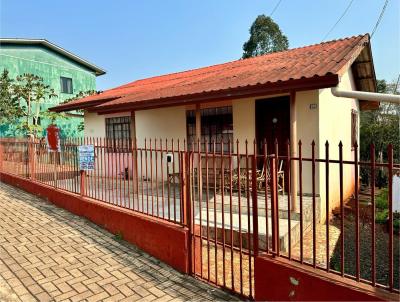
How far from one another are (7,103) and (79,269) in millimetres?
16119

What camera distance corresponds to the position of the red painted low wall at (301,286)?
2.40 meters

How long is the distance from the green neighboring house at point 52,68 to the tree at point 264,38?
1507cm

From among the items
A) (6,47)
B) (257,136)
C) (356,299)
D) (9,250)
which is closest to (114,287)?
(9,250)

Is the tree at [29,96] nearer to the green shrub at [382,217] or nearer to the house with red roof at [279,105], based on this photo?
the house with red roof at [279,105]

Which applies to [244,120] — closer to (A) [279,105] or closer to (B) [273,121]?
(B) [273,121]

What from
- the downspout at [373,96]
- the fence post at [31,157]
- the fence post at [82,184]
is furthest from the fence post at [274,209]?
the fence post at [31,157]

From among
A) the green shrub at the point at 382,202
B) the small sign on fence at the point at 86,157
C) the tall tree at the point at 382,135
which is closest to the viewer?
the small sign on fence at the point at 86,157

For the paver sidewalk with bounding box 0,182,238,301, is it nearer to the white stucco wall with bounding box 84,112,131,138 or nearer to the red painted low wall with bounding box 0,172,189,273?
the red painted low wall with bounding box 0,172,189,273

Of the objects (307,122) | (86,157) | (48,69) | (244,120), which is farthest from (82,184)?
(48,69)

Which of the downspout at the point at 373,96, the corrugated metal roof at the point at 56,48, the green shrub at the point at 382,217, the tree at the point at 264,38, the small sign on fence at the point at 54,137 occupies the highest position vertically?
the tree at the point at 264,38

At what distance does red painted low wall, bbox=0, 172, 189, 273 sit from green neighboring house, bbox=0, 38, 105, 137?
14.0 meters

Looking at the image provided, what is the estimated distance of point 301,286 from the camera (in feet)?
9.05

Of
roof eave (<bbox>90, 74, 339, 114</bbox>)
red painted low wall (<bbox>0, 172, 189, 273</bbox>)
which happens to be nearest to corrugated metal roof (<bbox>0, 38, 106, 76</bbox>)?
roof eave (<bbox>90, 74, 339, 114</bbox>)

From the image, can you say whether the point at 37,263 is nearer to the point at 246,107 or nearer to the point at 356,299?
the point at 356,299
